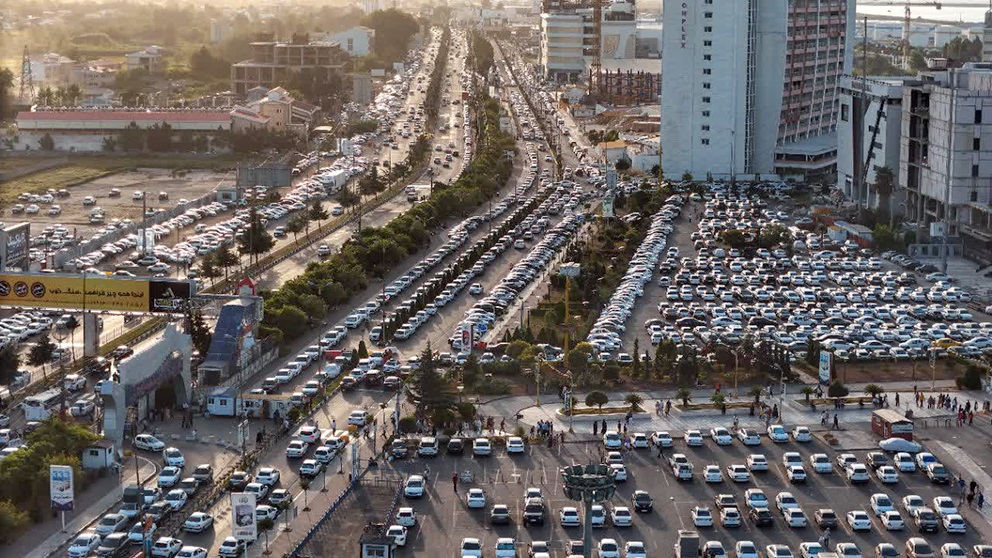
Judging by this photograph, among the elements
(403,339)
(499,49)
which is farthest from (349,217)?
(499,49)

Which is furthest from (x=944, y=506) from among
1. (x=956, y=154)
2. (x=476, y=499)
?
(x=956, y=154)

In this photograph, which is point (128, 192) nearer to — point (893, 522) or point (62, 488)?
point (62, 488)

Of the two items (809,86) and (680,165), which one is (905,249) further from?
(809,86)

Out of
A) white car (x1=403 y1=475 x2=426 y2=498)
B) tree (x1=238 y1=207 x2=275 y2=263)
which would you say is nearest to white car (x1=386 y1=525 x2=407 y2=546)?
white car (x1=403 y1=475 x2=426 y2=498)

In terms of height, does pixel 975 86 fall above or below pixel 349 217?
above

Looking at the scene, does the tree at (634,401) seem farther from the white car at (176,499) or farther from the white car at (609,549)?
the white car at (176,499)

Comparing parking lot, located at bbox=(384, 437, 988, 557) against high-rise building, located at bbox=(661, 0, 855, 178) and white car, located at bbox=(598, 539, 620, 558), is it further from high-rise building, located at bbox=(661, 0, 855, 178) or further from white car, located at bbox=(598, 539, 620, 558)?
high-rise building, located at bbox=(661, 0, 855, 178)

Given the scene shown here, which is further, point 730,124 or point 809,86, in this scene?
point 809,86
